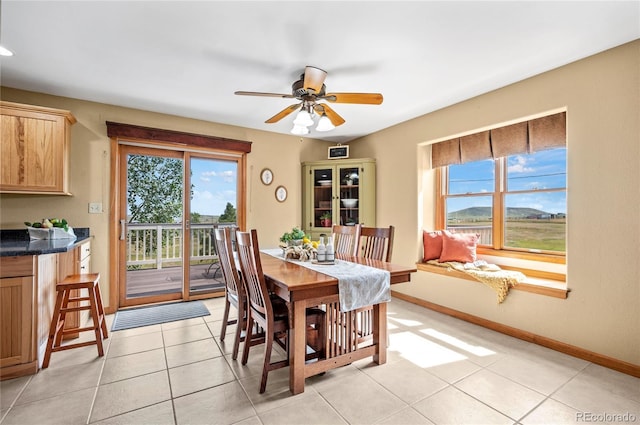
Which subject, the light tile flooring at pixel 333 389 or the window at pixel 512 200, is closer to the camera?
the light tile flooring at pixel 333 389

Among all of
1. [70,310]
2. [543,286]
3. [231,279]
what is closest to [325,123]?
[231,279]

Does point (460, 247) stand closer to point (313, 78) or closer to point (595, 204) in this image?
point (595, 204)

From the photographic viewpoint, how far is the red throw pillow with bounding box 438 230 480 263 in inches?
138

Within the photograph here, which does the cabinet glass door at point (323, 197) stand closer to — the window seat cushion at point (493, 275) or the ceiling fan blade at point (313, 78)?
the window seat cushion at point (493, 275)

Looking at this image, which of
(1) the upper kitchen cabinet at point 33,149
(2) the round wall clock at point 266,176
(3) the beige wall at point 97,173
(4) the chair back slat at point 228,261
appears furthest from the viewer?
(2) the round wall clock at point 266,176

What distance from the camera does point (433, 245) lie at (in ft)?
12.6

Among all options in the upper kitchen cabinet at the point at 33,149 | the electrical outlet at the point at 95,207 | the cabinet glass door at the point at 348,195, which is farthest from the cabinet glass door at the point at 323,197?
the upper kitchen cabinet at the point at 33,149

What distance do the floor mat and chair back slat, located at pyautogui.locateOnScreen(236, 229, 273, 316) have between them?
163 centimetres

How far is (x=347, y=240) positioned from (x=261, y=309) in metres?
1.30

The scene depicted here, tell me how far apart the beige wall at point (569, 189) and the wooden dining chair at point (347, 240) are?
1295mm

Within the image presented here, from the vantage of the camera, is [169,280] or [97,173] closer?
[97,173]

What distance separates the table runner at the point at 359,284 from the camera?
1903 mm

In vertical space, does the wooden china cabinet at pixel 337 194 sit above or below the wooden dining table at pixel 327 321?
above

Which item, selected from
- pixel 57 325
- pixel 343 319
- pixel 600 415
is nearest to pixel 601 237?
pixel 600 415
